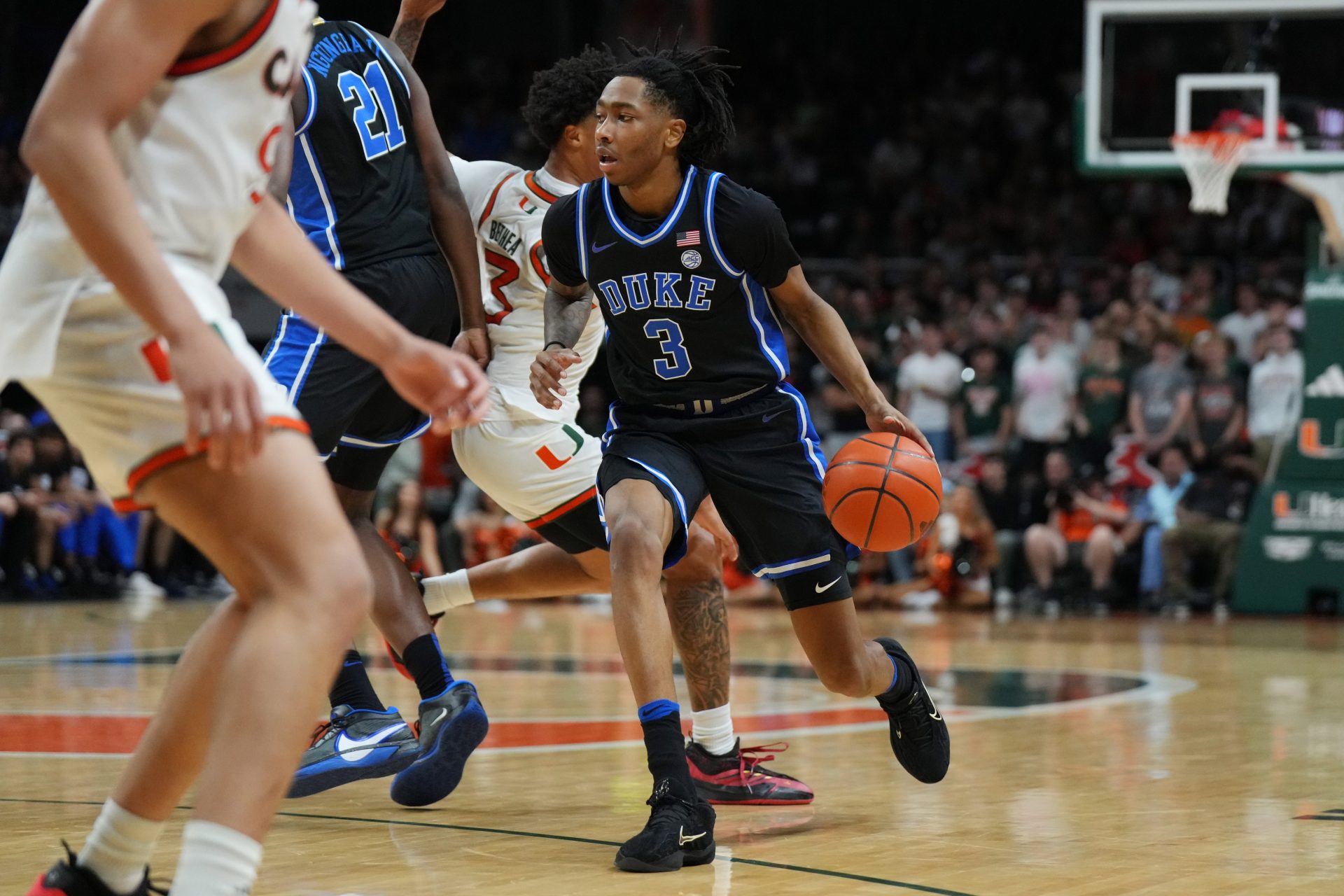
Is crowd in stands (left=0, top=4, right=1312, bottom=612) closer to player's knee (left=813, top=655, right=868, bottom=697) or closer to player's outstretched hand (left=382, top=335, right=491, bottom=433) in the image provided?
player's knee (left=813, top=655, right=868, bottom=697)

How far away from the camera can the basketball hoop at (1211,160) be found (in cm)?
1289

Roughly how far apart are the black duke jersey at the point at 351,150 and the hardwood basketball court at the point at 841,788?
5.53 feet

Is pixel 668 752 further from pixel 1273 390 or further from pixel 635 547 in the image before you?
pixel 1273 390

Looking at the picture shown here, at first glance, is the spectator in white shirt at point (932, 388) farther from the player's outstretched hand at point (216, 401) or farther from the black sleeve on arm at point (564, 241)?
the player's outstretched hand at point (216, 401)

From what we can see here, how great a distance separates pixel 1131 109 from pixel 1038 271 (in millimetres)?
3613

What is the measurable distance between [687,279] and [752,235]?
0.75 feet

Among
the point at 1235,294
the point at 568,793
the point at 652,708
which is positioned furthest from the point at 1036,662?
the point at 1235,294

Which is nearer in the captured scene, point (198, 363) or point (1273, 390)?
point (198, 363)

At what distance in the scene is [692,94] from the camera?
4945mm

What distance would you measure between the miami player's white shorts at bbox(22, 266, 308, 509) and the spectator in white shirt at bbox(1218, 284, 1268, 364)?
13280 millimetres

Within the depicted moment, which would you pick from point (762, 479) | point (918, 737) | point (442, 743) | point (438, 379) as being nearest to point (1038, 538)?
point (918, 737)

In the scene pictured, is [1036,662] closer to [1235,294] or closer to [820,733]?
[820,733]

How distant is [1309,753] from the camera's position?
5.95 metres

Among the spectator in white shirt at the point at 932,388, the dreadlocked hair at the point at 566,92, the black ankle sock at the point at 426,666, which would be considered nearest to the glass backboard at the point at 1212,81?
the spectator in white shirt at the point at 932,388
